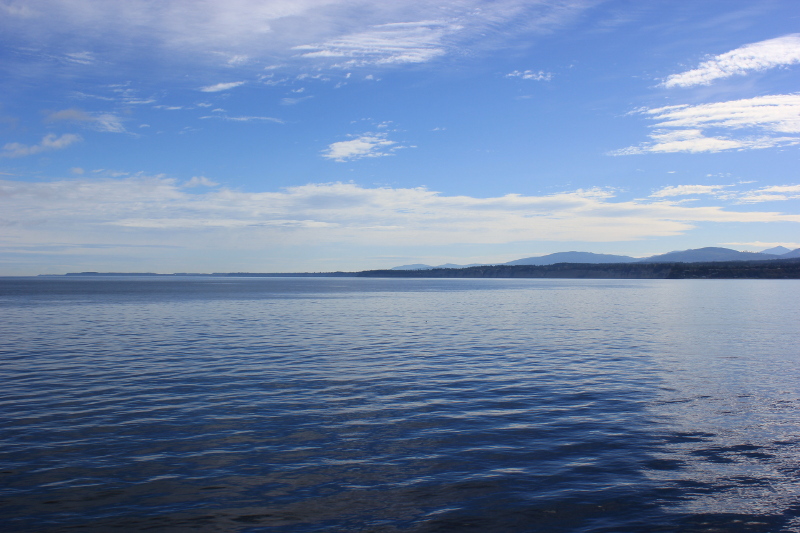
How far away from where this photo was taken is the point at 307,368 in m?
25.3

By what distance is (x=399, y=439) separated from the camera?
47.5ft

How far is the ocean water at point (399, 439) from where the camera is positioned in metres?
10.2

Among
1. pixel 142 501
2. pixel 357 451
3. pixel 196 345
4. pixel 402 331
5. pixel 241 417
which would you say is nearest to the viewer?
pixel 142 501

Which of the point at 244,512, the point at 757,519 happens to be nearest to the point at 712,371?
the point at 757,519

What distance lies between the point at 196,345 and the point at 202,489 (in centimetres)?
2365

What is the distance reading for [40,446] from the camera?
1377 cm

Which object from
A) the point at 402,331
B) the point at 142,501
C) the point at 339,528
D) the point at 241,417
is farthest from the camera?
the point at 402,331

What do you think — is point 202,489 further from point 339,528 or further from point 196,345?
point 196,345

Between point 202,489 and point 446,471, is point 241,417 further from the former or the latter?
point 446,471

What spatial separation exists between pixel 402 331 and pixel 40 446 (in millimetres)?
29627

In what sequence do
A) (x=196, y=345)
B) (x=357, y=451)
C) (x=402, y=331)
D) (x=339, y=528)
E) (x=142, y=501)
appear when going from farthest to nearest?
(x=402, y=331)
(x=196, y=345)
(x=357, y=451)
(x=142, y=501)
(x=339, y=528)

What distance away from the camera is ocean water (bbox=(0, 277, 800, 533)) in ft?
33.4

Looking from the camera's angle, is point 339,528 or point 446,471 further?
point 446,471

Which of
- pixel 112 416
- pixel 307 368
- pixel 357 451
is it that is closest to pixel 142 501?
pixel 357 451
